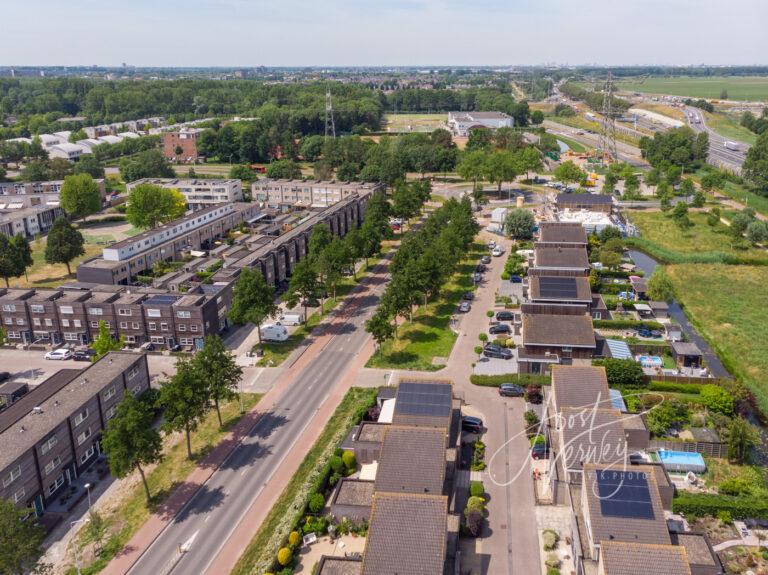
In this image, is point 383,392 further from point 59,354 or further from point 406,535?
point 59,354

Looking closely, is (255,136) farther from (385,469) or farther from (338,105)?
(385,469)

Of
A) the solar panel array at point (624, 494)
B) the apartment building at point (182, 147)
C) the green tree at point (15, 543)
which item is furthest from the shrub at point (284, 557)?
the apartment building at point (182, 147)

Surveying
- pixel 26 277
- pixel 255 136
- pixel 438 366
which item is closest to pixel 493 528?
pixel 438 366

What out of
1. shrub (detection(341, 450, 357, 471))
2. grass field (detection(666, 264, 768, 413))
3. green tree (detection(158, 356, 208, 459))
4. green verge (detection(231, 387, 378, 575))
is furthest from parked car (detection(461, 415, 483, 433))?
grass field (detection(666, 264, 768, 413))

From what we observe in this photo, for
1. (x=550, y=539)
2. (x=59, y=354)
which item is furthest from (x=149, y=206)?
(x=550, y=539)

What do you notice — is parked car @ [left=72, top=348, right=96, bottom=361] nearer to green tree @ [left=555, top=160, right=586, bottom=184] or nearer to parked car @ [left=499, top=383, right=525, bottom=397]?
parked car @ [left=499, top=383, right=525, bottom=397]

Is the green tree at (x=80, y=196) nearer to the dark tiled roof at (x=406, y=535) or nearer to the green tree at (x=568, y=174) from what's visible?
the green tree at (x=568, y=174)
